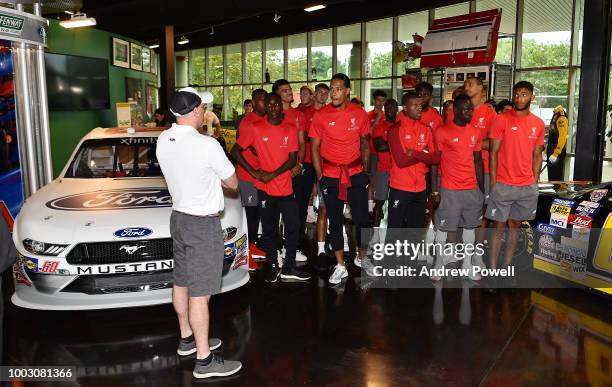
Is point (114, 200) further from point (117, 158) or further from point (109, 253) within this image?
point (117, 158)

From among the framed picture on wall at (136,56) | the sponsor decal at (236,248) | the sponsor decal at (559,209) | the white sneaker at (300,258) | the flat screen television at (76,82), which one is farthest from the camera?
the framed picture on wall at (136,56)

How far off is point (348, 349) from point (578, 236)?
2390mm

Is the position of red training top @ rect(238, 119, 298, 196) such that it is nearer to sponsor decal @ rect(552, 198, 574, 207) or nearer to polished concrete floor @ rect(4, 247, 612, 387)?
polished concrete floor @ rect(4, 247, 612, 387)

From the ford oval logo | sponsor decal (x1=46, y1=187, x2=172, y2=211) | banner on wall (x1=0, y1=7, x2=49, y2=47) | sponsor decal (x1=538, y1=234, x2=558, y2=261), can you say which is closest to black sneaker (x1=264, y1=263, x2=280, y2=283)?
sponsor decal (x1=46, y1=187, x2=172, y2=211)

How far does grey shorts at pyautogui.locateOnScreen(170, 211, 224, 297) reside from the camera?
341 cm

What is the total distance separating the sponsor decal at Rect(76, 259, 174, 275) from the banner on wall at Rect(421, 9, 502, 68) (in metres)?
8.00

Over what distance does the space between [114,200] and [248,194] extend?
1529 millimetres

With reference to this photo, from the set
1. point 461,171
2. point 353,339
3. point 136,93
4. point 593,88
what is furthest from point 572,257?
point 136,93

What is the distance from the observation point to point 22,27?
659cm

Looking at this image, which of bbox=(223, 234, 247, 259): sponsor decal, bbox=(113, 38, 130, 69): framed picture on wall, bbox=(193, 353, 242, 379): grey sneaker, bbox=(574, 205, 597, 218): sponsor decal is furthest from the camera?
bbox=(113, 38, 130, 69): framed picture on wall

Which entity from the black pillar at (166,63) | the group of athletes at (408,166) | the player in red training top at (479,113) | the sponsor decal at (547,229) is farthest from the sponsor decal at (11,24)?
the black pillar at (166,63)

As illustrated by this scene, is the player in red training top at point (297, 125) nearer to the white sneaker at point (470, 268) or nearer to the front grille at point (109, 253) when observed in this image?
the white sneaker at point (470, 268)

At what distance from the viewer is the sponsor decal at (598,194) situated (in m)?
4.91

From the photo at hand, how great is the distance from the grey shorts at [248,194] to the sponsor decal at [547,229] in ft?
9.22
